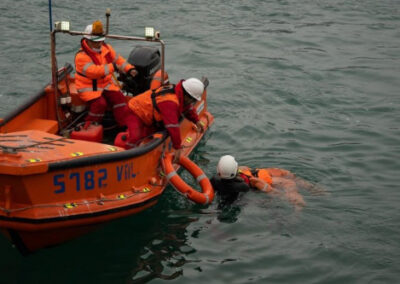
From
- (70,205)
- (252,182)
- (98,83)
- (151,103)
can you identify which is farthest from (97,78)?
(252,182)

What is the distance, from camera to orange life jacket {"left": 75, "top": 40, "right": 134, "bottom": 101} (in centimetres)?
803

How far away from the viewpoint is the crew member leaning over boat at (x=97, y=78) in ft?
26.3

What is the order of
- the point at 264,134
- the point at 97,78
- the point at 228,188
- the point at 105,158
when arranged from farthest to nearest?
1. the point at 264,134
2. the point at 97,78
3. the point at 228,188
4. the point at 105,158

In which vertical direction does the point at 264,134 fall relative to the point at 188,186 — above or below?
below

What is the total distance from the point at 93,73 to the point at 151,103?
0.92 metres

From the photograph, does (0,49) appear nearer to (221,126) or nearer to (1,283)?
→ (221,126)

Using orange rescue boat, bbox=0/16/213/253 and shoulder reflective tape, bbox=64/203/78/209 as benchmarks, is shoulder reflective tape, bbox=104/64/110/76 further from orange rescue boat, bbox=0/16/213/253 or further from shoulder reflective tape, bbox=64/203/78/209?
shoulder reflective tape, bbox=64/203/78/209

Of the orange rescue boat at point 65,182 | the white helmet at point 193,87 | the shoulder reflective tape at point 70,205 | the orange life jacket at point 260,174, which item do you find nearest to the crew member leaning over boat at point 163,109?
the white helmet at point 193,87

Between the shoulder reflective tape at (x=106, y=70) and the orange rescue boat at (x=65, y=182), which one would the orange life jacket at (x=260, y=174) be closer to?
the orange rescue boat at (x=65, y=182)

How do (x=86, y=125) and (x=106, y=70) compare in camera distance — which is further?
(x=86, y=125)

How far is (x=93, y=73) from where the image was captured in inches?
315

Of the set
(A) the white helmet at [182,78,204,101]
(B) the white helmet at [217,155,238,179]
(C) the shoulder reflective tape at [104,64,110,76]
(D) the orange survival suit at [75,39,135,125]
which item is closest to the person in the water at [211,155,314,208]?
(B) the white helmet at [217,155,238,179]

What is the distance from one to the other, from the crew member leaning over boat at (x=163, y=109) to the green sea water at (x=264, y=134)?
39.5 inches

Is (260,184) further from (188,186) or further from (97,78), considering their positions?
(97,78)
